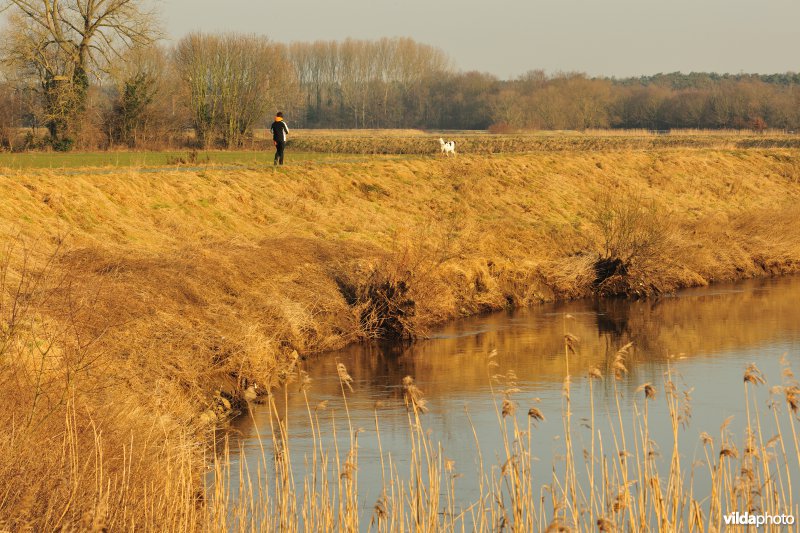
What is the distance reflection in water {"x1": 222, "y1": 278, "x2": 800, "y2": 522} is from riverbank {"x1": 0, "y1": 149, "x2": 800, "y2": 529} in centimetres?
90

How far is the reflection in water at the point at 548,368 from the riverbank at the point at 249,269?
0.90m

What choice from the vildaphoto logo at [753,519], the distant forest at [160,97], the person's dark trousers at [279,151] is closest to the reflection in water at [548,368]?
the vildaphoto logo at [753,519]

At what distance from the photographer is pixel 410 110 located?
5162 inches

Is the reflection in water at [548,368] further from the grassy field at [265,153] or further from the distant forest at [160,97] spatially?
the distant forest at [160,97]

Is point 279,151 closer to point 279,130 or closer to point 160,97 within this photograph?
point 279,130

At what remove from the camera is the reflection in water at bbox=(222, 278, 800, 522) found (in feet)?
46.1

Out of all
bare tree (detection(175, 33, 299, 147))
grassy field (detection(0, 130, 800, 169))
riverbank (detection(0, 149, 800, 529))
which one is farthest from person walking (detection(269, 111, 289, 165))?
bare tree (detection(175, 33, 299, 147))

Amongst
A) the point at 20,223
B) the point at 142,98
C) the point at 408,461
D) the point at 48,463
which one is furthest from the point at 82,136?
the point at 48,463

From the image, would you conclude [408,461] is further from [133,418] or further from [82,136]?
[82,136]

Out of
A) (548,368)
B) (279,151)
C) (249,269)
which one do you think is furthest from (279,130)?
(548,368)

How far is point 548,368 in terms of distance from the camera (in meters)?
19.0

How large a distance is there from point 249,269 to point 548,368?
6.24 meters

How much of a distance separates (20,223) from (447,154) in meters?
22.0

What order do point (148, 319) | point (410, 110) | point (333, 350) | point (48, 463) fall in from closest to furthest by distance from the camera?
point (48, 463)
point (148, 319)
point (333, 350)
point (410, 110)
